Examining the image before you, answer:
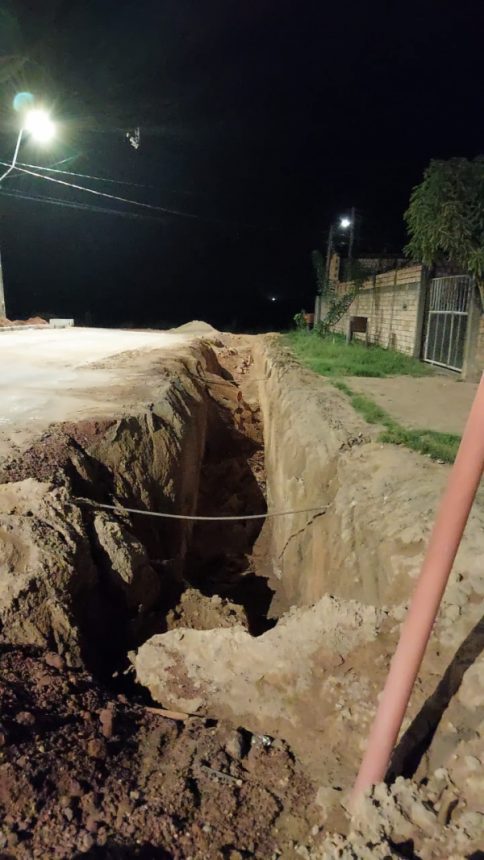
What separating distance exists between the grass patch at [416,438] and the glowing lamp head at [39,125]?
13.4 meters

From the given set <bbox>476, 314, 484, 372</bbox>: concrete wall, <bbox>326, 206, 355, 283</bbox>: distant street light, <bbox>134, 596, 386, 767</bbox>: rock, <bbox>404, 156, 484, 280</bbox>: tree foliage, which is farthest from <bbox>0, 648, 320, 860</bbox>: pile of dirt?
<bbox>326, 206, 355, 283</bbox>: distant street light

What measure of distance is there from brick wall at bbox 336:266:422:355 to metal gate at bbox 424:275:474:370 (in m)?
0.55

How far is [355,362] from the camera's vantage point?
1170cm

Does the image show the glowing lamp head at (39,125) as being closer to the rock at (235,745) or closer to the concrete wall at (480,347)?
the concrete wall at (480,347)

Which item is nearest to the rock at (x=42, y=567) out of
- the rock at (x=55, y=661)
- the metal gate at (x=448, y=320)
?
the rock at (x=55, y=661)

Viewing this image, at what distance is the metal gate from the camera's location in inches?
413

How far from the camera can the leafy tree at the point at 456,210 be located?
8250 millimetres

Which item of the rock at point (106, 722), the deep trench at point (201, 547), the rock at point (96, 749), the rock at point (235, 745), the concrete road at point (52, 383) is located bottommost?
the deep trench at point (201, 547)

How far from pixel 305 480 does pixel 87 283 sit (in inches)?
1349

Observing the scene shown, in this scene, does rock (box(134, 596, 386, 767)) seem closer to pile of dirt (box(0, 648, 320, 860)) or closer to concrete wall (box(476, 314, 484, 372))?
pile of dirt (box(0, 648, 320, 860))

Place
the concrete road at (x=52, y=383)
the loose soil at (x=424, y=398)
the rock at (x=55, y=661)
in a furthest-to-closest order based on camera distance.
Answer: the loose soil at (x=424, y=398), the concrete road at (x=52, y=383), the rock at (x=55, y=661)

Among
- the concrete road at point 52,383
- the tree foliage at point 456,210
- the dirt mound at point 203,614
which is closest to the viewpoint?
the dirt mound at point 203,614

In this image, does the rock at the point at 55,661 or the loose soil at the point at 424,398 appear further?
the loose soil at the point at 424,398

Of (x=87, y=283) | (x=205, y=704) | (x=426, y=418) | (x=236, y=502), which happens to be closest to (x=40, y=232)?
(x=87, y=283)
